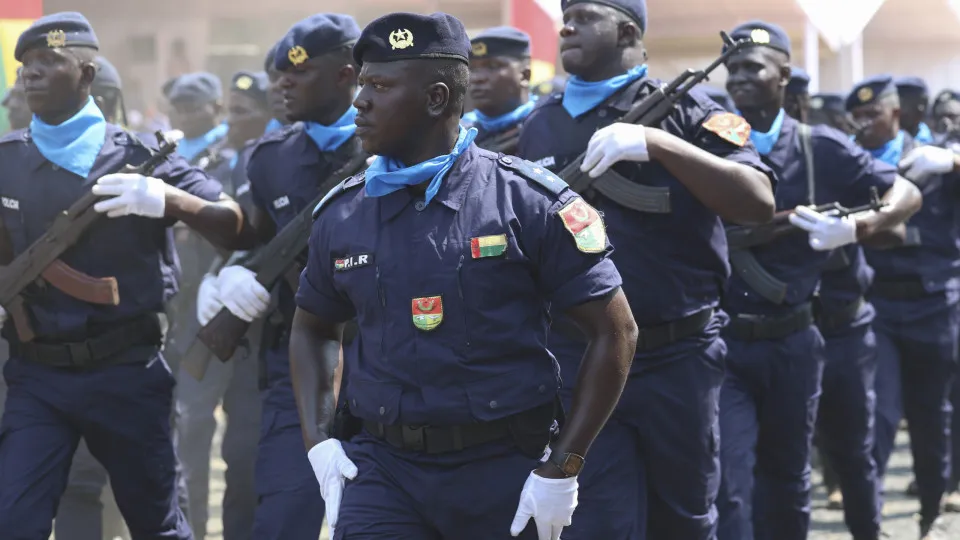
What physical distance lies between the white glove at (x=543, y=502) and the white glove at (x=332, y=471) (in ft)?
1.57

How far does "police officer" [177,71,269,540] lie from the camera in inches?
267

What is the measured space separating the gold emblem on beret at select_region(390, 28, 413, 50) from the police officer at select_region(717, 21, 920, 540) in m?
2.98

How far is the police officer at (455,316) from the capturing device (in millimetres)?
3664

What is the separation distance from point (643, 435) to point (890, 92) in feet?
14.4

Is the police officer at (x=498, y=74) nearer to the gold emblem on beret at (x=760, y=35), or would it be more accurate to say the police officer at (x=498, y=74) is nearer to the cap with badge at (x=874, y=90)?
the gold emblem on beret at (x=760, y=35)

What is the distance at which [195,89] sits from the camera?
10141 mm

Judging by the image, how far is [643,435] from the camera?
16.6 ft

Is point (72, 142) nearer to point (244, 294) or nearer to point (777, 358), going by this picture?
point (244, 294)

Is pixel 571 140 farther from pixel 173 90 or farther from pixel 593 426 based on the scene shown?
pixel 173 90

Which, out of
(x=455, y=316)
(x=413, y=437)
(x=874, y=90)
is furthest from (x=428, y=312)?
(x=874, y=90)

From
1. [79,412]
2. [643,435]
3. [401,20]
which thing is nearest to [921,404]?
[643,435]

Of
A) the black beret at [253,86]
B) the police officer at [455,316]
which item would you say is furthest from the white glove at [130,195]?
the black beret at [253,86]

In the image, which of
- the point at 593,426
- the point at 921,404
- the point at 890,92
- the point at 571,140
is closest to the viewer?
the point at 593,426

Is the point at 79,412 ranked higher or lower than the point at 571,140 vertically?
lower
